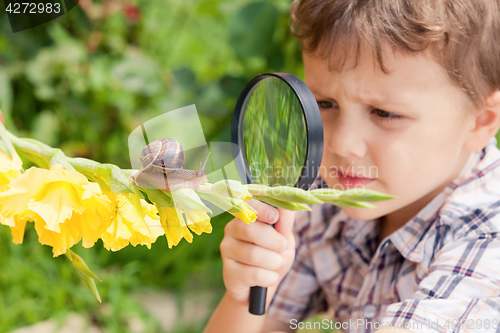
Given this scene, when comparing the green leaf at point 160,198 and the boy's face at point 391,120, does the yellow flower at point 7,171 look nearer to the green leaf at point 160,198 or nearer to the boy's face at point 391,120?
the green leaf at point 160,198

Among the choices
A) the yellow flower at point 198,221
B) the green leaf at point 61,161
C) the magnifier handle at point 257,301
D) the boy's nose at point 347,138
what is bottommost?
the magnifier handle at point 257,301

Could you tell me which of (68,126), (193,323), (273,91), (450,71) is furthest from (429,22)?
(68,126)

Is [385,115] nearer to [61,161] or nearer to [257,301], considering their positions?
[257,301]

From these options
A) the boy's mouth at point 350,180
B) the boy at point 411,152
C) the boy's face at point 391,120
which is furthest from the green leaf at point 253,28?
the boy's mouth at point 350,180

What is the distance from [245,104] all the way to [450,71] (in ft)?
1.04

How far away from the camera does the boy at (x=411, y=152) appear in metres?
0.57

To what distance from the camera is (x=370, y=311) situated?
742mm

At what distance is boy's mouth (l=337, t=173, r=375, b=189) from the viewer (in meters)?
0.64

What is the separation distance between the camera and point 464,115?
65cm

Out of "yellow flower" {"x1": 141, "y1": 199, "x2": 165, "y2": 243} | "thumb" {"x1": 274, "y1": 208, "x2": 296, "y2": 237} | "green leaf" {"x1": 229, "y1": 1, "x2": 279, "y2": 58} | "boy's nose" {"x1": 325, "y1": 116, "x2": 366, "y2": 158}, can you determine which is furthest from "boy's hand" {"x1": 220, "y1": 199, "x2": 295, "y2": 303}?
"green leaf" {"x1": 229, "y1": 1, "x2": 279, "y2": 58}

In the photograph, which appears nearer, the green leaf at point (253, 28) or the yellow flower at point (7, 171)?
the yellow flower at point (7, 171)

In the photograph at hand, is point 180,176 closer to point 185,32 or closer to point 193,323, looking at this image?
point 193,323

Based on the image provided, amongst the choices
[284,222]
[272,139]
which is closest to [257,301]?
[284,222]

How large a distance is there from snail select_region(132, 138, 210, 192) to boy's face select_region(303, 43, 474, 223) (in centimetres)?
35
